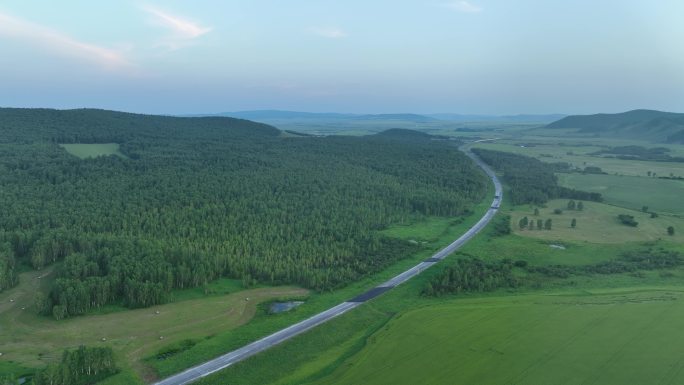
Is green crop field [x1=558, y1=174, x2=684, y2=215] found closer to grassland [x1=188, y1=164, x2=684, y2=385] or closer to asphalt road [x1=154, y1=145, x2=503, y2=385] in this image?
grassland [x1=188, y1=164, x2=684, y2=385]

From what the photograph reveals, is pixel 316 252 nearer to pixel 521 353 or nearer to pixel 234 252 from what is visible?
pixel 234 252

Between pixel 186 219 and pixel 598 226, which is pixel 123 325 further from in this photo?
pixel 598 226

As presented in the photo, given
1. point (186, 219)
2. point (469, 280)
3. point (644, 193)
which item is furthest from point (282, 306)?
point (644, 193)

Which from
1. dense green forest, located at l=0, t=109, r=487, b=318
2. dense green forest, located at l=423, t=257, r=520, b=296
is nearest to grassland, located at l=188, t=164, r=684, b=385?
dense green forest, located at l=423, t=257, r=520, b=296

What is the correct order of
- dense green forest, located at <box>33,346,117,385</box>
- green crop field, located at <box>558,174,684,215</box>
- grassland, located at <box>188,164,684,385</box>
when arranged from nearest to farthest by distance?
dense green forest, located at <box>33,346,117,385</box>
grassland, located at <box>188,164,684,385</box>
green crop field, located at <box>558,174,684,215</box>

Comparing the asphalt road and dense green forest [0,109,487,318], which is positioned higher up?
dense green forest [0,109,487,318]

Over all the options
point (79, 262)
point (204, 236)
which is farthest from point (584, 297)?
point (79, 262)
